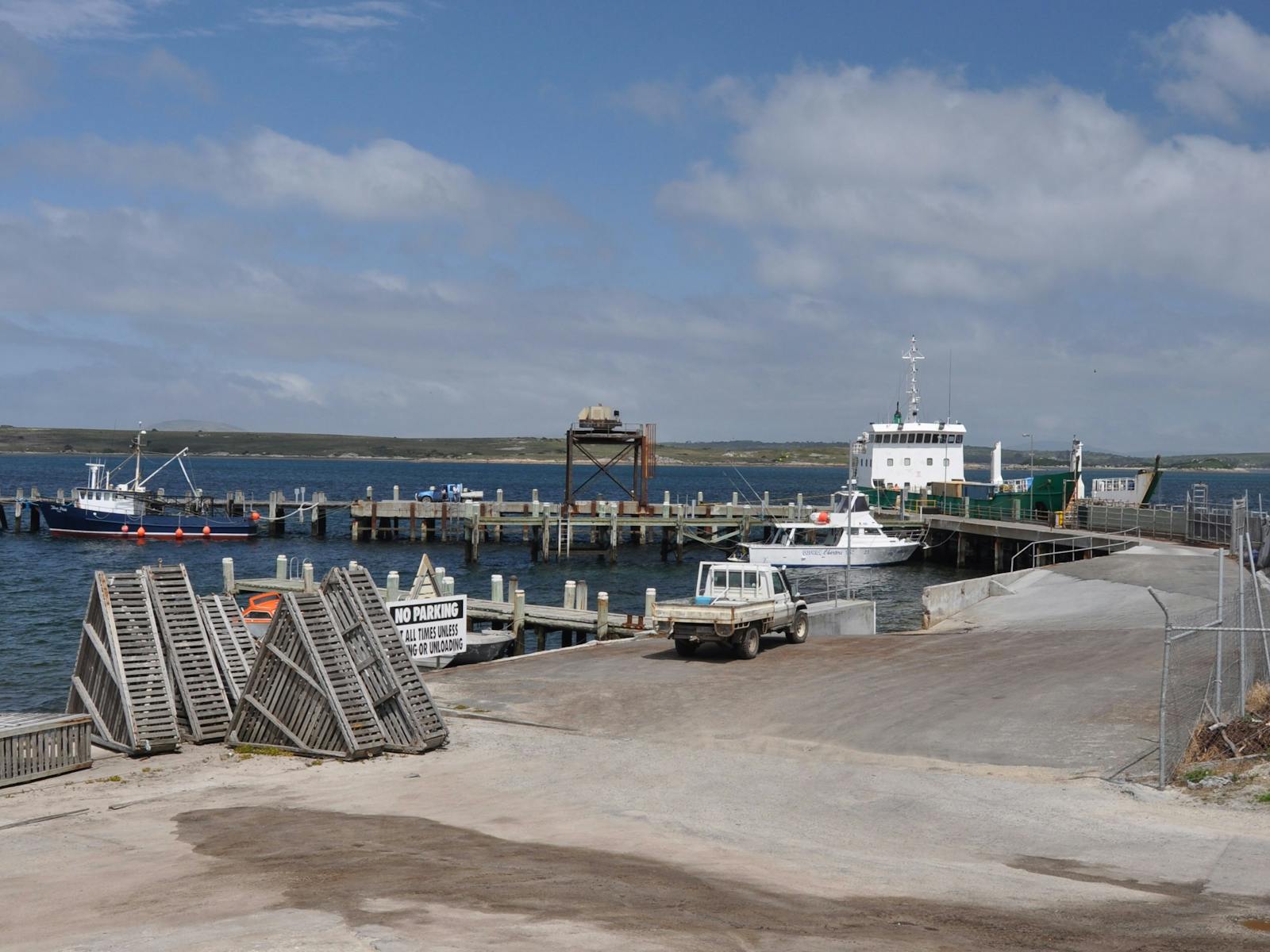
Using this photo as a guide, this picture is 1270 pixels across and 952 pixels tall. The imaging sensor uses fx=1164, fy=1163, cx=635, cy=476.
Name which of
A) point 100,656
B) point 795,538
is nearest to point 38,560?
point 795,538

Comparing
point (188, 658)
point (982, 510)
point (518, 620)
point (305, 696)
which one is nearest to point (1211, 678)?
point (305, 696)

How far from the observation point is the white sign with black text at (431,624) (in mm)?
23484

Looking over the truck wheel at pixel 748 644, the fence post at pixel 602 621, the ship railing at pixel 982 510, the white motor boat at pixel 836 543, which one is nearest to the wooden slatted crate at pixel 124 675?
the truck wheel at pixel 748 644

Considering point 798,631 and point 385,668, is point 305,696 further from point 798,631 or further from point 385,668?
point 798,631

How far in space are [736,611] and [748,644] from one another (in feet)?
2.88

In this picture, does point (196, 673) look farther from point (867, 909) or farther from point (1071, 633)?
point (1071, 633)

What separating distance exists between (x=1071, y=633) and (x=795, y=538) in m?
30.2

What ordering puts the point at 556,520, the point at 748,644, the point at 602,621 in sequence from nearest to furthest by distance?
the point at 748,644, the point at 602,621, the point at 556,520

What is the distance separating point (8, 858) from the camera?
11.1m

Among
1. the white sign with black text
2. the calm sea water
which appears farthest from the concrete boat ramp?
the calm sea water

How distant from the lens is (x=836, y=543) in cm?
5547

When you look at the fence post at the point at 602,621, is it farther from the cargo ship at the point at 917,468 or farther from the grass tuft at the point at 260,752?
the cargo ship at the point at 917,468

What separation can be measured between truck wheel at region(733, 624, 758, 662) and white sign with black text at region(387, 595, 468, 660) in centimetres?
582

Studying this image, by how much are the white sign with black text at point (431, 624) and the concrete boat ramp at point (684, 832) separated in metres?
1.84
